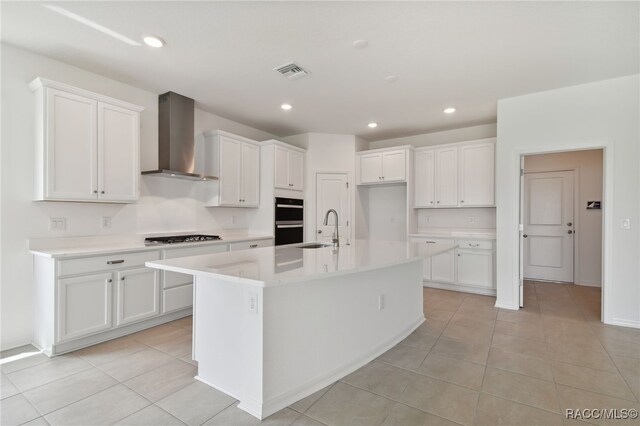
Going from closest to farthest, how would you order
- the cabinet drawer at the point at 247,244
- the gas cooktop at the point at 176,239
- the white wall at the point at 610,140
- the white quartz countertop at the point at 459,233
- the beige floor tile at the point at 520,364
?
the beige floor tile at the point at 520,364
the white wall at the point at 610,140
the gas cooktop at the point at 176,239
the cabinet drawer at the point at 247,244
the white quartz countertop at the point at 459,233

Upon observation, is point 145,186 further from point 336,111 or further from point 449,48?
point 449,48

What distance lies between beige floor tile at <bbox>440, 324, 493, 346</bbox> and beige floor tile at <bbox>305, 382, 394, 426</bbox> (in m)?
1.32

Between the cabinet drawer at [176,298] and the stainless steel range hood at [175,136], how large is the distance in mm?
1322

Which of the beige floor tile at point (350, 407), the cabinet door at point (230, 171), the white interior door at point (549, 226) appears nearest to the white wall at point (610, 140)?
the white interior door at point (549, 226)

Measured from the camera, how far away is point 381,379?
2162 millimetres

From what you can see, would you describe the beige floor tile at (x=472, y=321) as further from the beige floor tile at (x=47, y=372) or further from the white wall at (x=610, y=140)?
the beige floor tile at (x=47, y=372)

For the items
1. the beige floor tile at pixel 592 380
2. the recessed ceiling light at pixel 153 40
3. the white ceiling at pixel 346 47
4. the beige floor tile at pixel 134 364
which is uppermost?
the white ceiling at pixel 346 47

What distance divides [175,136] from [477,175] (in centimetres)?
428

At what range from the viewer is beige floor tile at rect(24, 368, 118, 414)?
190 cm

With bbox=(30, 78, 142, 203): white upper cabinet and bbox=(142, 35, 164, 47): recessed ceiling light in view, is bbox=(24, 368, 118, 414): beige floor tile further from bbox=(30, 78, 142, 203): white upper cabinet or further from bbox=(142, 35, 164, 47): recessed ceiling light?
bbox=(142, 35, 164, 47): recessed ceiling light

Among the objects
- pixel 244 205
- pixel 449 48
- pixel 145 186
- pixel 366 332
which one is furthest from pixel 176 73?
pixel 366 332

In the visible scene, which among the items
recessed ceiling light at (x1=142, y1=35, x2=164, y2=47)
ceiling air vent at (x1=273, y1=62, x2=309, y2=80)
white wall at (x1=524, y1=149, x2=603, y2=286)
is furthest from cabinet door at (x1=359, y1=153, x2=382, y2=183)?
recessed ceiling light at (x1=142, y1=35, x2=164, y2=47)

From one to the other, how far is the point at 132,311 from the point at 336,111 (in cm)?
342

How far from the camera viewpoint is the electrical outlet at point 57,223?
2.86 m
